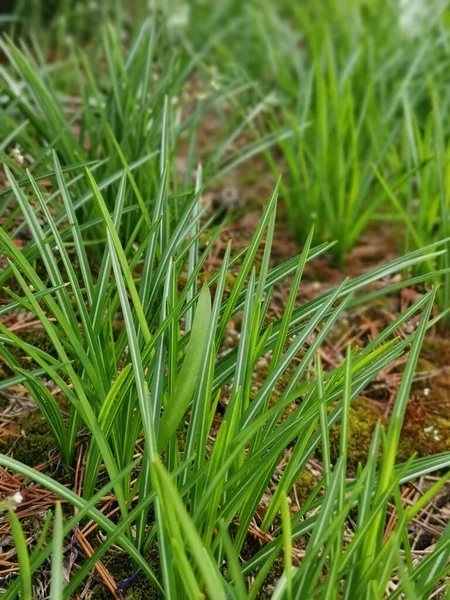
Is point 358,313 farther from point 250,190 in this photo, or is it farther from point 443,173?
point 250,190

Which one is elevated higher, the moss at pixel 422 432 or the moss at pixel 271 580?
the moss at pixel 271 580

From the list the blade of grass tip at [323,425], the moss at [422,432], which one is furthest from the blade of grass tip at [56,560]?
the moss at [422,432]

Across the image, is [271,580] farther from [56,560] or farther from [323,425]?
[56,560]

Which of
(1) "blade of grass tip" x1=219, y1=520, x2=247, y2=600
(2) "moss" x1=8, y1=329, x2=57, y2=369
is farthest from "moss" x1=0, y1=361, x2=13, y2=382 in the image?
(1) "blade of grass tip" x1=219, y1=520, x2=247, y2=600

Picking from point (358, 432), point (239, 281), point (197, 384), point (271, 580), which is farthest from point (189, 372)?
point (358, 432)

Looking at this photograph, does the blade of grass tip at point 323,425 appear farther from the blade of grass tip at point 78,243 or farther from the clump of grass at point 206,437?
the blade of grass tip at point 78,243

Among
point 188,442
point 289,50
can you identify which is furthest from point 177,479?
point 289,50

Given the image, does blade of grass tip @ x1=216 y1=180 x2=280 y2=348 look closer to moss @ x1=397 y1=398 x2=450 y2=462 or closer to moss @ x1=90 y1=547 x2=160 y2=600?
moss @ x1=90 y1=547 x2=160 y2=600
